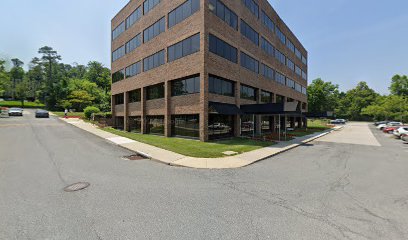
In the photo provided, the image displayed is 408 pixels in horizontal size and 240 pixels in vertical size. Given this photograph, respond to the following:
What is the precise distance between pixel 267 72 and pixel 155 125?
1885 centimetres

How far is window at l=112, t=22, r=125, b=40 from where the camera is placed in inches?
1259

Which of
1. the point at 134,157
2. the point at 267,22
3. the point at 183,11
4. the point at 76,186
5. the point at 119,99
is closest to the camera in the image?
the point at 76,186

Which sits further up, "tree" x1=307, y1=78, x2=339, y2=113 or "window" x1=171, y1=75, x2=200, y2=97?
"tree" x1=307, y1=78, x2=339, y2=113

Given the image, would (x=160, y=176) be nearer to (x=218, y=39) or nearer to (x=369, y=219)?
(x=369, y=219)

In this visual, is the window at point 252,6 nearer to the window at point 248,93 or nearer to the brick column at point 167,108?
the window at point 248,93

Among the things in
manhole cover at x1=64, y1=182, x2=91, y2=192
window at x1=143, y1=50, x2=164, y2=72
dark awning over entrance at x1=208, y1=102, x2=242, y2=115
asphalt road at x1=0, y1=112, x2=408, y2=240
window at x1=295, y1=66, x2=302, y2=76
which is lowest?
asphalt road at x1=0, y1=112, x2=408, y2=240

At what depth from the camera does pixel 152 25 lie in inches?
958

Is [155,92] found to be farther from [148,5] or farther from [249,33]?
[249,33]

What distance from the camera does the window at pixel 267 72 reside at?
93.2ft

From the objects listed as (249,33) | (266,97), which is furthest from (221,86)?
(266,97)

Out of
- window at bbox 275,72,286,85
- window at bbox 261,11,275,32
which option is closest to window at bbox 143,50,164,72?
window at bbox 261,11,275,32

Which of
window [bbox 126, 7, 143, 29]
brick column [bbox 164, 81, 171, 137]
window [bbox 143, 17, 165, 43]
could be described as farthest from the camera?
window [bbox 126, 7, 143, 29]

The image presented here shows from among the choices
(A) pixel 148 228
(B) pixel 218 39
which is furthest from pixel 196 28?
(A) pixel 148 228

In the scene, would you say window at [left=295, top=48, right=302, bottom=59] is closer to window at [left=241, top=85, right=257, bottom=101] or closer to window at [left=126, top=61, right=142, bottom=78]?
window at [left=241, top=85, right=257, bottom=101]
